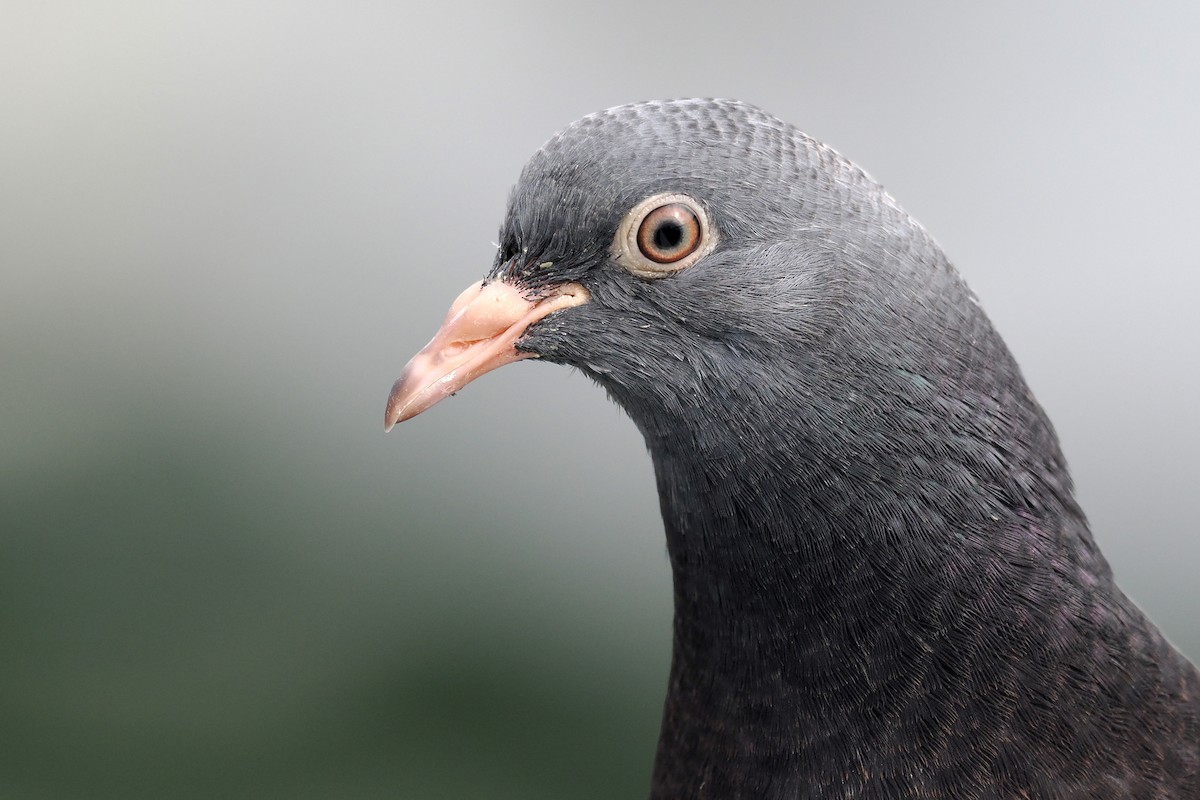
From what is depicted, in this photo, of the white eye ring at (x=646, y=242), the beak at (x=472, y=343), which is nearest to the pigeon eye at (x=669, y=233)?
the white eye ring at (x=646, y=242)

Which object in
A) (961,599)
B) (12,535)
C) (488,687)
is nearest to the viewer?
(961,599)

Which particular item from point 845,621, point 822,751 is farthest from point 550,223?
point 822,751

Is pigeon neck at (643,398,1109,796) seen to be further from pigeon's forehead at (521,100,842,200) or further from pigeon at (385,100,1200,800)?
pigeon's forehead at (521,100,842,200)

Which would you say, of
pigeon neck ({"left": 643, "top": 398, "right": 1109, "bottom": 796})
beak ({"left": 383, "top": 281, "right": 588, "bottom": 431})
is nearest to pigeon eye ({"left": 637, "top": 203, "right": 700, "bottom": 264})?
beak ({"left": 383, "top": 281, "right": 588, "bottom": 431})

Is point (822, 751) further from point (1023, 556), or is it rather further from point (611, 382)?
point (611, 382)

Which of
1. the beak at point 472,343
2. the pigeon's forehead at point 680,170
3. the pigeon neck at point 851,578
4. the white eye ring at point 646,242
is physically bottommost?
the pigeon neck at point 851,578

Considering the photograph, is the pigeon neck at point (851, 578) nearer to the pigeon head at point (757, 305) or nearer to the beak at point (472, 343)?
the pigeon head at point (757, 305)
